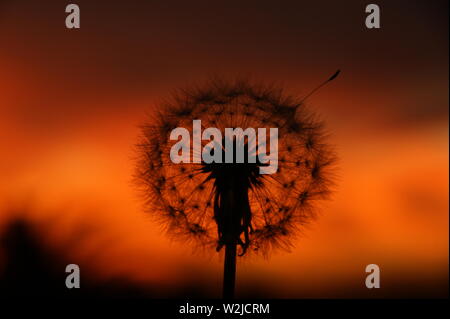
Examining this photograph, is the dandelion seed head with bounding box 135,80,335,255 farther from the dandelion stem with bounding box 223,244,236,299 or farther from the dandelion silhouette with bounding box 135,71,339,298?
the dandelion stem with bounding box 223,244,236,299

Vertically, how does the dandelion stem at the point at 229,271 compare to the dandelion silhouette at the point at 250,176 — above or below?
below

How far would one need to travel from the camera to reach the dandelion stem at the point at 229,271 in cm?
423

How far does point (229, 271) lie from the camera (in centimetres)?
423

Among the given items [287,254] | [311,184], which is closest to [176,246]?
[287,254]

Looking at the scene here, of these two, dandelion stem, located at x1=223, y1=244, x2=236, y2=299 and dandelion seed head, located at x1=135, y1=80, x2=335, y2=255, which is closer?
dandelion stem, located at x1=223, y1=244, x2=236, y2=299

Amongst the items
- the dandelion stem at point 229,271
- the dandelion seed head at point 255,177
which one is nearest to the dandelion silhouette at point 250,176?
the dandelion seed head at point 255,177

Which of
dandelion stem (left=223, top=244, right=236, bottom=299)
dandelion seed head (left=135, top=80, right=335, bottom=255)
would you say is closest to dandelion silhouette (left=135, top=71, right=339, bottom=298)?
dandelion seed head (left=135, top=80, right=335, bottom=255)

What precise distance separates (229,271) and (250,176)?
88cm

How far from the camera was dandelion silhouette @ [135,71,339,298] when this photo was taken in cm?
476

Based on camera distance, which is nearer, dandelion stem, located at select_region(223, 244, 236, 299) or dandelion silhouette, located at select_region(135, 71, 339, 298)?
dandelion stem, located at select_region(223, 244, 236, 299)

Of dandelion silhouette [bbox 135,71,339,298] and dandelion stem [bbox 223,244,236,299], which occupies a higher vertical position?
dandelion silhouette [bbox 135,71,339,298]

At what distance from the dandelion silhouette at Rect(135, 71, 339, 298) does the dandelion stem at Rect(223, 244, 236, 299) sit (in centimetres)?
40

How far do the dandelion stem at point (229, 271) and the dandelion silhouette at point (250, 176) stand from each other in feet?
1.31

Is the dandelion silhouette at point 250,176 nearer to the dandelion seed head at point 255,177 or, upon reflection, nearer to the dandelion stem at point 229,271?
the dandelion seed head at point 255,177
